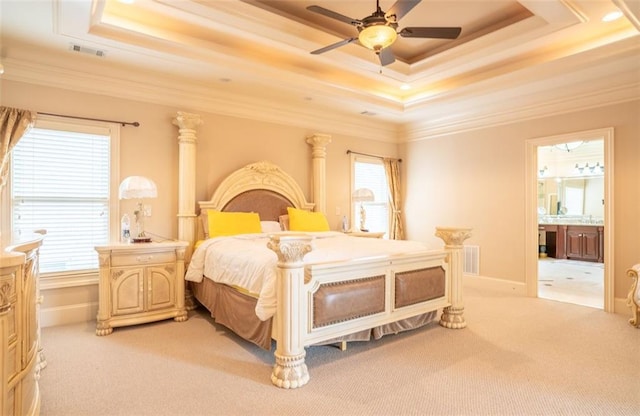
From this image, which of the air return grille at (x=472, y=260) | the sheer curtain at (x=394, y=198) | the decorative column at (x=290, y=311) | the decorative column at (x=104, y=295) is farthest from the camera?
the sheer curtain at (x=394, y=198)

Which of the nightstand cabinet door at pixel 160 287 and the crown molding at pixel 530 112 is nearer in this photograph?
the nightstand cabinet door at pixel 160 287

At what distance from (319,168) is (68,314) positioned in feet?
12.0

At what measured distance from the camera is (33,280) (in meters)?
2.20

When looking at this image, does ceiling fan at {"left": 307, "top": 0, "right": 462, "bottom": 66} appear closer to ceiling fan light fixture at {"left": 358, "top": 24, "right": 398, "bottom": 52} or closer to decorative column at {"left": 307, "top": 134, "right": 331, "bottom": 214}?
ceiling fan light fixture at {"left": 358, "top": 24, "right": 398, "bottom": 52}

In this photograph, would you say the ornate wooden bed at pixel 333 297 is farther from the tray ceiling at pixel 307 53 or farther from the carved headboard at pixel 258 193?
the tray ceiling at pixel 307 53

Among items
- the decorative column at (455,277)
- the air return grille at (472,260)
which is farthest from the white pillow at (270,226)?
the air return grille at (472,260)

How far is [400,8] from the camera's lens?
2.72m

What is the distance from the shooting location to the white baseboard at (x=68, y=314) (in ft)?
12.0

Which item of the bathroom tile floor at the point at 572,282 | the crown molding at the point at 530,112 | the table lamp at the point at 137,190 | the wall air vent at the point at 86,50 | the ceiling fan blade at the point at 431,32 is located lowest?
the bathroom tile floor at the point at 572,282

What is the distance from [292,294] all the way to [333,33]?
121 inches

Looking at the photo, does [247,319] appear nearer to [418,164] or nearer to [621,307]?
[621,307]

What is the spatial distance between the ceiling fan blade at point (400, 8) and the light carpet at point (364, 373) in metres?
2.74

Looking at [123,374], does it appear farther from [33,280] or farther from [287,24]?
[287,24]

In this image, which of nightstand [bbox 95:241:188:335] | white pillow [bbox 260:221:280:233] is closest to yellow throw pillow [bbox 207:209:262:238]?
white pillow [bbox 260:221:280:233]
